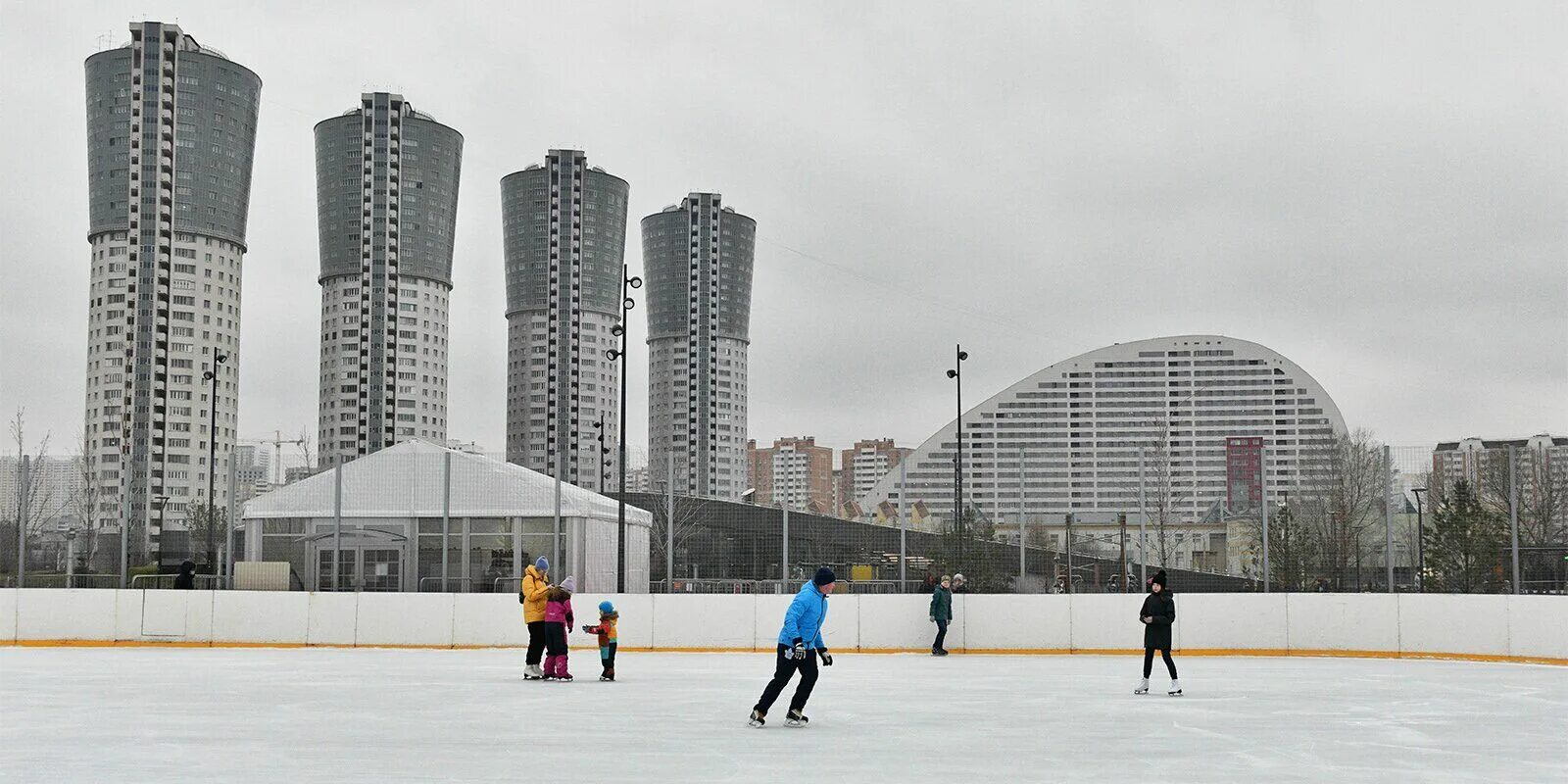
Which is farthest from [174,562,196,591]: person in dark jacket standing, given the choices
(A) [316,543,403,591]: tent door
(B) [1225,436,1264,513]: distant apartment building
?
(B) [1225,436,1264,513]: distant apartment building

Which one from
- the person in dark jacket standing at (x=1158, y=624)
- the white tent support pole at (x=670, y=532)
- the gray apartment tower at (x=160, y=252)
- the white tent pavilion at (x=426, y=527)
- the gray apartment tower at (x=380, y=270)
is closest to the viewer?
the person in dark jacket standing at (x=1158, y=624)

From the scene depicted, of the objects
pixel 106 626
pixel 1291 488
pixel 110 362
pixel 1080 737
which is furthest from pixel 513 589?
pixel 110 362

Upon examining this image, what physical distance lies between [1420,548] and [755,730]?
17.0 metres

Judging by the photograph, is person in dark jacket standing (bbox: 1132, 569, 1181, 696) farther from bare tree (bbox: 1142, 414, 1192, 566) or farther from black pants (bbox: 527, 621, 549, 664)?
bare tree (bbox: 1142, 414, 1192, 566)

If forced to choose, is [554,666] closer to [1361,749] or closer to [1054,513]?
[1361,749]

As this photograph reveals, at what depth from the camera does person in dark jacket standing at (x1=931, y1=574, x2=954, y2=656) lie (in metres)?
24.1

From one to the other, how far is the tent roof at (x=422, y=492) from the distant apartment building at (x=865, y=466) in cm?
650

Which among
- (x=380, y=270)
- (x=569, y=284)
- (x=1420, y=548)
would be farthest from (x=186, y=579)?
(x=380, y=270)

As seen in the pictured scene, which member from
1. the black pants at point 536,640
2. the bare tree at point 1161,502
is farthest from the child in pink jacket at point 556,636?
the bare tree at point 1161,502

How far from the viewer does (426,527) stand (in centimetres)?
2883

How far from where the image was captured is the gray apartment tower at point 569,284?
156m

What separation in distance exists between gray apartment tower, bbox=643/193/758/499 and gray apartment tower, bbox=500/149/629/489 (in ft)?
17.8

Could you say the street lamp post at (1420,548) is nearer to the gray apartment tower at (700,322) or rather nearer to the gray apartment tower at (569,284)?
the gray apartment tower at (569,284)

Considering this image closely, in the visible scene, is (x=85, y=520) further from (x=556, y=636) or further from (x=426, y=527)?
(x=556, y=636)
